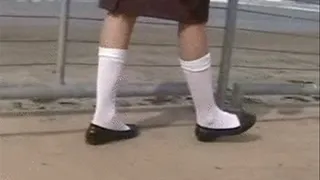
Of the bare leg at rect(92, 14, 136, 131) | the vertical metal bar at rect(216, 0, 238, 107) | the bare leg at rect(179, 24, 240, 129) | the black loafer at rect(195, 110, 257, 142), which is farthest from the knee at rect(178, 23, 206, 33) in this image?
the vertical metal bar at rect(216, 0, 238, 107)

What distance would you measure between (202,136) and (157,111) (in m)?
0.29

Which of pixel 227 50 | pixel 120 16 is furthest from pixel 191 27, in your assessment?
pixel 227 50

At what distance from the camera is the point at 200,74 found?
6.82ft

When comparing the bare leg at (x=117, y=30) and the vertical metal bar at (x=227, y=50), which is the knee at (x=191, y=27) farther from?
the vertical metal bar at (x=227, y=50)

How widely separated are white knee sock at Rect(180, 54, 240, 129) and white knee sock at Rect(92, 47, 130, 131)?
0.19 m

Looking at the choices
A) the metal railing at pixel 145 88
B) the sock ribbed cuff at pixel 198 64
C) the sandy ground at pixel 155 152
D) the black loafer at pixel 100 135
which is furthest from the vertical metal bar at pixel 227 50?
the black loafer at pixel 100 135

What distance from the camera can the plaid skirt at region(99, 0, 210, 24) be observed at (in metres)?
1.98

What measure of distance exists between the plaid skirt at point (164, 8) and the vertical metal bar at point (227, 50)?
0.43m

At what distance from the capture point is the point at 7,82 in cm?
259

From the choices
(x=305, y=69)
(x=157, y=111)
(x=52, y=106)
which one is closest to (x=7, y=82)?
(x=52, y=106)

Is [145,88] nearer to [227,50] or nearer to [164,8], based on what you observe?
[227,50]

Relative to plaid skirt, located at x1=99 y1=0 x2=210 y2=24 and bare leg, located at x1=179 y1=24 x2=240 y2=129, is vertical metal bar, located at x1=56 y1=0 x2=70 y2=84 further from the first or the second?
bare leg, located at x1=179 y1=24 x2=240 y2=129

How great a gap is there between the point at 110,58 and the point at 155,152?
0.91 ft

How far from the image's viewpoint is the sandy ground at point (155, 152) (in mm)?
1860
